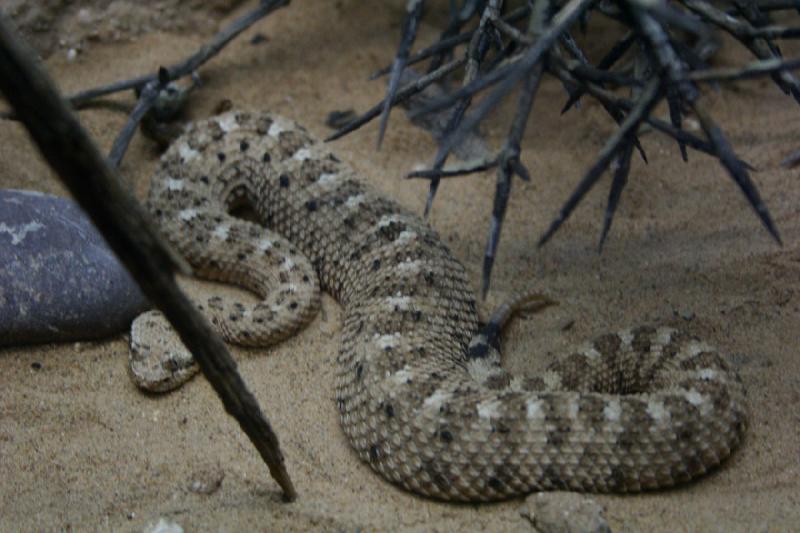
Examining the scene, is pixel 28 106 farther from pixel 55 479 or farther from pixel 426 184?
pixel 426 184

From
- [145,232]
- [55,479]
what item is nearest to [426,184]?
[55,479]

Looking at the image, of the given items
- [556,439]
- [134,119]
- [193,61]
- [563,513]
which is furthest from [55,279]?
[563,513]

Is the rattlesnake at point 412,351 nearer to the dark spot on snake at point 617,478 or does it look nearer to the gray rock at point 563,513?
the dark spot on snake at point 617,478

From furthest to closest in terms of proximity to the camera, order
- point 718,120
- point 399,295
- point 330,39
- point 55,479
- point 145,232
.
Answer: point 330,39
point 718,120
point 399,295
point 55,479
point 145,232

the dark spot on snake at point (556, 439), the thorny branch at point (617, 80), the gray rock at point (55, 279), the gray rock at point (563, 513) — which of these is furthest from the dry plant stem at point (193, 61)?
the gray rock at point (563, 513)

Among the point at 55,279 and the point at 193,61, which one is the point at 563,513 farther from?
the point at 193,61

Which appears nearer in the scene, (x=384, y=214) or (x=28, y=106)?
(x=28, y=106)
